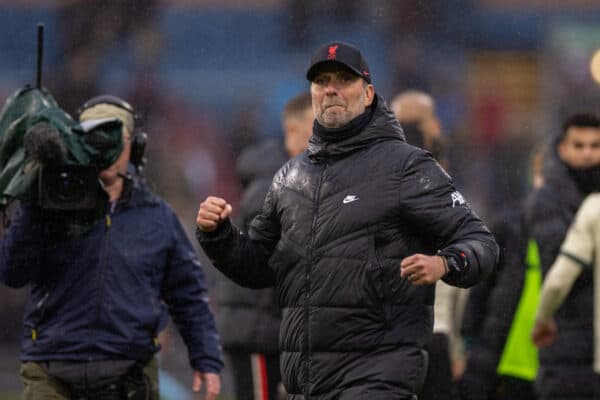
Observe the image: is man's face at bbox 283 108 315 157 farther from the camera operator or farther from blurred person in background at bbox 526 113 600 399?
the camera operator

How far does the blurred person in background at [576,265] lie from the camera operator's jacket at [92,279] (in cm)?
232

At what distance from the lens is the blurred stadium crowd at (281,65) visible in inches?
758

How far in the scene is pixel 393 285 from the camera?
18.7 feet

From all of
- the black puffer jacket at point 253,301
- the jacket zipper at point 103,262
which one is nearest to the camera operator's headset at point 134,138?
the jacket zipper at point 103,262

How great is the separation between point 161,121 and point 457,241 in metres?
14.2

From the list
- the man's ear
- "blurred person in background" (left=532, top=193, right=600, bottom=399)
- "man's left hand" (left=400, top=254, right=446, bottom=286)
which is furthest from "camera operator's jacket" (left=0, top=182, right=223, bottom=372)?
"blurred person in background" (left=532, top=193, right=600, bottom=399)

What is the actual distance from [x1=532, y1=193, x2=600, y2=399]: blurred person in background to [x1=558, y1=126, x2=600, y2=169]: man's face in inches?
20.2

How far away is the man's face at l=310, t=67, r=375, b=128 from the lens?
5.91 metres

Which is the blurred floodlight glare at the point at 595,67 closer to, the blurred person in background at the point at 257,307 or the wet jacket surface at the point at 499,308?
the wet jacket surface at the point at 499,308

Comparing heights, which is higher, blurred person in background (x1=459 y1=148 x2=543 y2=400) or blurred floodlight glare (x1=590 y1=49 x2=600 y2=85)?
blurred floodlight glare (x1=590 y1=49 x2=600 y2=85)

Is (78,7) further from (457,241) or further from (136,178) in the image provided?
(457,241)

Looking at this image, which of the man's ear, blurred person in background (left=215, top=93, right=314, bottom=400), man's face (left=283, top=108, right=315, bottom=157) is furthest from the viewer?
blurred person in background (left=215, top=93, right=314, bottom=400)

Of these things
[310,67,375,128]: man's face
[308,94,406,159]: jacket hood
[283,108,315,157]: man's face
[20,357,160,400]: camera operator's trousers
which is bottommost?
[20,357,160,400]: camera operator's trousers

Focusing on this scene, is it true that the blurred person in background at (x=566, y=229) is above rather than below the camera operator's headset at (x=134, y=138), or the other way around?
below
